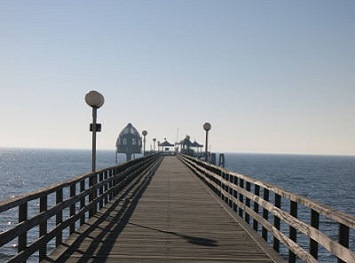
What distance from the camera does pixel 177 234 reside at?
9.60 metres

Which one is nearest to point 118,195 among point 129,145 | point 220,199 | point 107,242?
point 220,199

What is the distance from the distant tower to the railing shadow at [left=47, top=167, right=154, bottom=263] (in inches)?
6005

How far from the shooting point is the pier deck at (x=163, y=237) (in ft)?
25.3

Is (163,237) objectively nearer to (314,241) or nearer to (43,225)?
(43,225)

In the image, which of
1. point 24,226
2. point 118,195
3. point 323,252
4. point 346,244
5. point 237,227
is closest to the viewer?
point 346,244

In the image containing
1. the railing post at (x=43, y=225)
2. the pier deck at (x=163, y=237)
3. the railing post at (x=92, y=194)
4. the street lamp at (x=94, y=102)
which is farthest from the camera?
the street lamp at (x=94, y=102)

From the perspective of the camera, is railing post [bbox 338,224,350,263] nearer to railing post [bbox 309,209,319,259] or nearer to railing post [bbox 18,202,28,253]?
railing post [bbox 309,209,319,259]

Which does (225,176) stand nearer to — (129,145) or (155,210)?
(155,210)

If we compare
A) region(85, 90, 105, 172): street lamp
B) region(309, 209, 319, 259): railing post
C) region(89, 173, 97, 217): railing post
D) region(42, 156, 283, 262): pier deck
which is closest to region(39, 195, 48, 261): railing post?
region(42, 156, 283, 262): pier deck

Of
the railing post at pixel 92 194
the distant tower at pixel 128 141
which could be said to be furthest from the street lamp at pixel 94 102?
the distant tower at pixel 128 141

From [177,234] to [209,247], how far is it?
125 cm

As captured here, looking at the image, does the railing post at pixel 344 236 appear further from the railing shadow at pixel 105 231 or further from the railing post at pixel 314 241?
the railing shadow at pixel 105 231

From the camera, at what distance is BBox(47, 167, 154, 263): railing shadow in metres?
7.79

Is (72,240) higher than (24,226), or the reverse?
(24,226)
